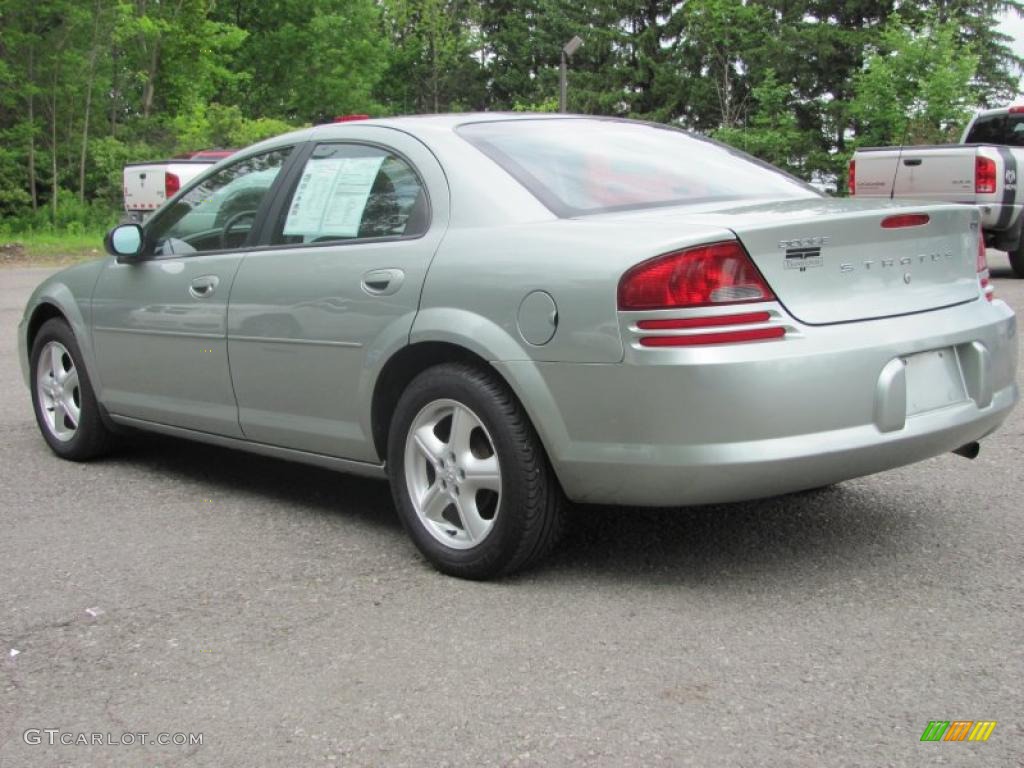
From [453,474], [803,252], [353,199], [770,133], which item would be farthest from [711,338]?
[770,133]

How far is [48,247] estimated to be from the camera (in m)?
24.3

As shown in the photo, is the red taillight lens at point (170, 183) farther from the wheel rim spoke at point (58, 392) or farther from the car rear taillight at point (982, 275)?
the car rear taillight at point (982, 275)

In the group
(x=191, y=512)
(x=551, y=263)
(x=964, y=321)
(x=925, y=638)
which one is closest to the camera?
(x=925, y=638)

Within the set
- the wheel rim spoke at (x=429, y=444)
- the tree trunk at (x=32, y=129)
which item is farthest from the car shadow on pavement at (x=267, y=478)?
the tree trunk at (x=32, y=129)

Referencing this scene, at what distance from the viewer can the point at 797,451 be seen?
3.48m

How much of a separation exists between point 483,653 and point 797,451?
3.45 ft

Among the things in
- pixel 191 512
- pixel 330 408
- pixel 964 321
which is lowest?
pixel 191 512

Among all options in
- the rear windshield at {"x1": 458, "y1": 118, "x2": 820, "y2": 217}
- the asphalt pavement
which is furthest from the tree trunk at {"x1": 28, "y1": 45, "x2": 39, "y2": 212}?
the rear windshield at {"x1": 458, "y1": 118, "x2": 820, "y2": 217}

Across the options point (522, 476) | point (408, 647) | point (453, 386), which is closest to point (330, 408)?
point (453, 386)

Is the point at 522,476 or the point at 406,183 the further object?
the point at 406,183

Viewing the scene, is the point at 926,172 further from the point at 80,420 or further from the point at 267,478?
the point at 80,420

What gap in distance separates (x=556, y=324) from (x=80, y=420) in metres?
3.10

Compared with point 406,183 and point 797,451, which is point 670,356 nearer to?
point 797,451

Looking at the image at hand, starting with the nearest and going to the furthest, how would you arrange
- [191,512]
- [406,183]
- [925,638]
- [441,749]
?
[441,749] → [925,638] → [406,183] → [191,512]
